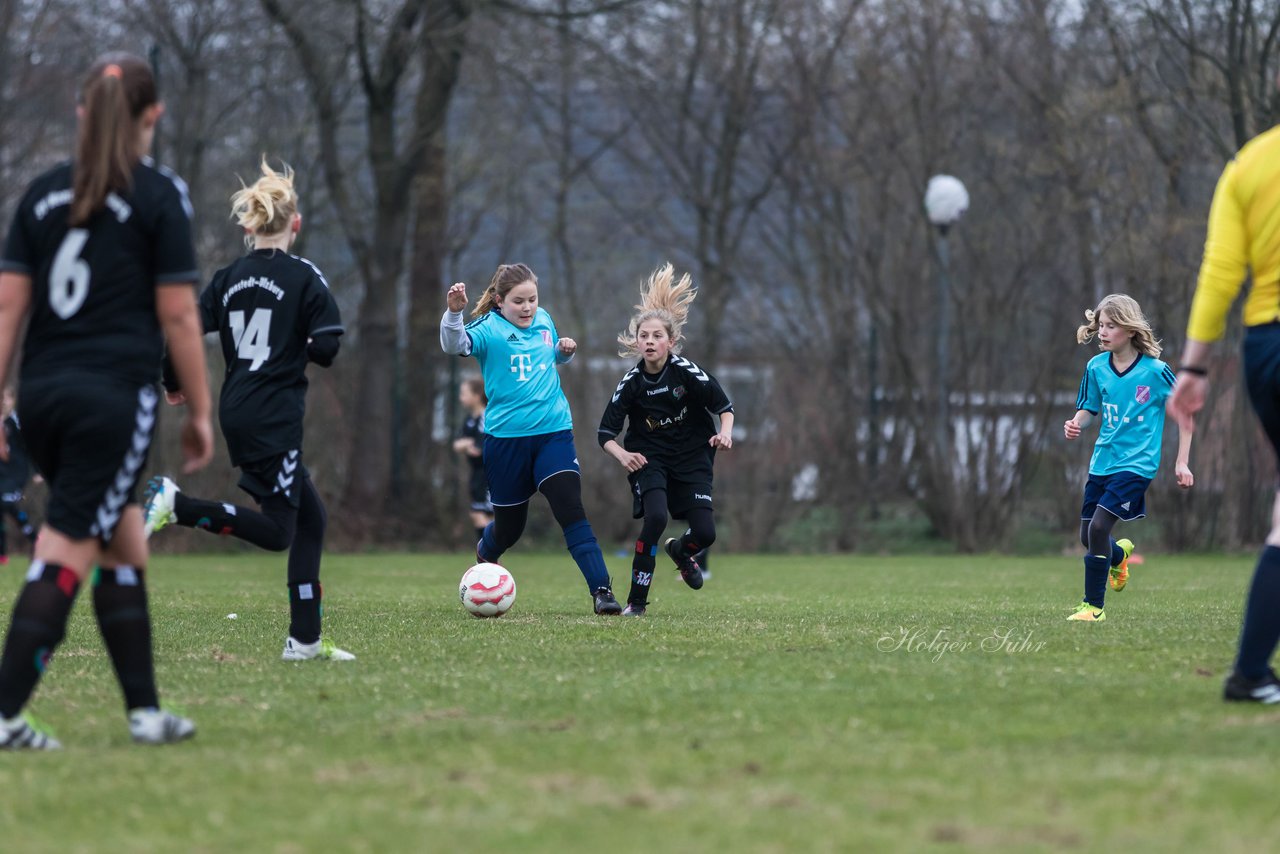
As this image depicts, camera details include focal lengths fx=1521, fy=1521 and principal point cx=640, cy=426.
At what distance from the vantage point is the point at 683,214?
2752 centimetres

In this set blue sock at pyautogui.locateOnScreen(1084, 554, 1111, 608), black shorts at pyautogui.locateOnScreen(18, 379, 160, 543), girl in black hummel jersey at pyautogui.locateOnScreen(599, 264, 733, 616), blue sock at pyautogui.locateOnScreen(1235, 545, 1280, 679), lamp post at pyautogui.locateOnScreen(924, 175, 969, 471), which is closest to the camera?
black shorts at pyautogui.locateOnScreen(18, 379, 160, 543)

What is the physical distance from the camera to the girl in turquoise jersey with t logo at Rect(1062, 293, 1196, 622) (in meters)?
8.87

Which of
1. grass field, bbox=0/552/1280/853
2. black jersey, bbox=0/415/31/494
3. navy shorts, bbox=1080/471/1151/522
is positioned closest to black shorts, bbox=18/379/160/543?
grass field, bbox=0/552/1280/853

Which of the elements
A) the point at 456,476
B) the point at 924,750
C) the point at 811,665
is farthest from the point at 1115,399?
the point at 456,476

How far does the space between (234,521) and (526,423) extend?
227 cm

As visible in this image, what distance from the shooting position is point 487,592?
27.3 ft

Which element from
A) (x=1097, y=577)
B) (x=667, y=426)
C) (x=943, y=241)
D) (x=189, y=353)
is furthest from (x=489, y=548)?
(x=943, y=241)

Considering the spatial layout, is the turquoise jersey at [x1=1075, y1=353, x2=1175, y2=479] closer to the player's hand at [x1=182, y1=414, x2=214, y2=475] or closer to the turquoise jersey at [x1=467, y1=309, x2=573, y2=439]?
the turquoise jersey at [x1=467, y1=309, x2=573, y2=439]

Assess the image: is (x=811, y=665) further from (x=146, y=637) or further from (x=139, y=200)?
(x=139, y=200)

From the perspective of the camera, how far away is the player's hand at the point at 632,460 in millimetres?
8594

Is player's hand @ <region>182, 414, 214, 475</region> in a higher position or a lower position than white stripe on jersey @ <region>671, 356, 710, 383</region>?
lower

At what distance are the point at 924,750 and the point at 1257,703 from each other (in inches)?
55.7

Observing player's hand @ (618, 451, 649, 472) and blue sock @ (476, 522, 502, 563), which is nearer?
player's hand @ (618, 451, 649, 472)

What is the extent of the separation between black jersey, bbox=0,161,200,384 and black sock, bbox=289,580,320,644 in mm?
2247
